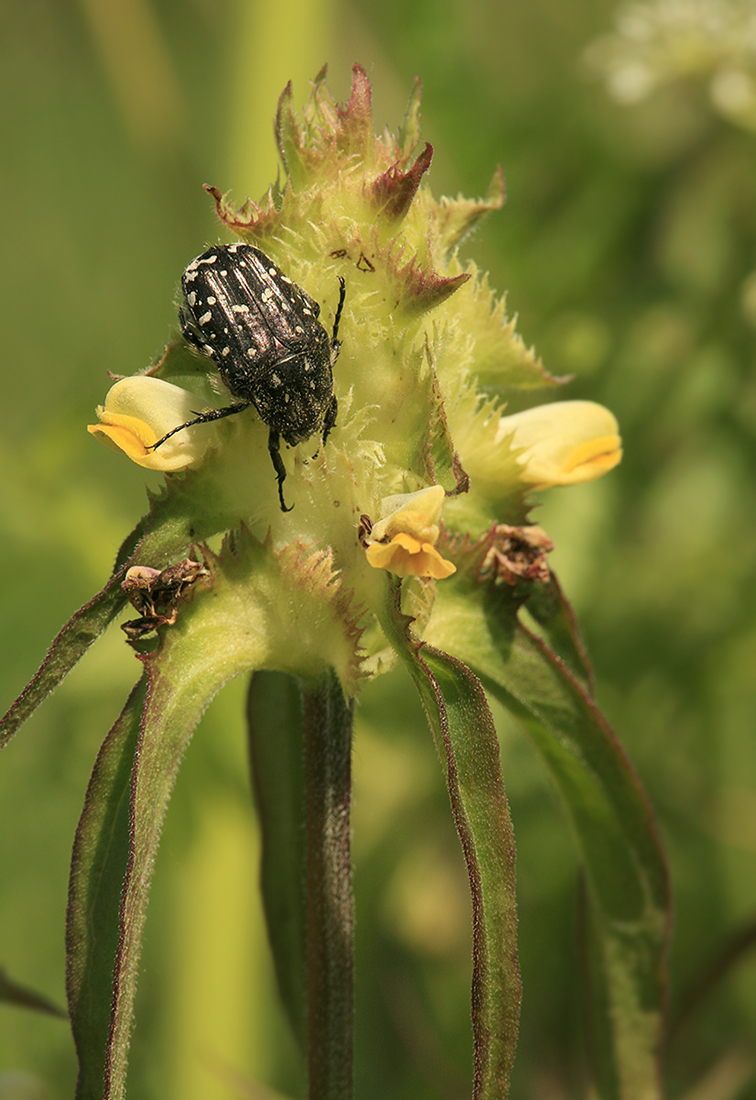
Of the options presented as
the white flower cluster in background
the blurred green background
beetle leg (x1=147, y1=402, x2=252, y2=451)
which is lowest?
the blurred green background

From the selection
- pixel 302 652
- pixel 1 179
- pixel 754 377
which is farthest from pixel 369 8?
pixel 302 652

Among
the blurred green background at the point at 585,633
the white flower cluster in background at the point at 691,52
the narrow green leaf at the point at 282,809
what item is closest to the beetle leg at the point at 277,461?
the narrow green leaf at the point at 282,809

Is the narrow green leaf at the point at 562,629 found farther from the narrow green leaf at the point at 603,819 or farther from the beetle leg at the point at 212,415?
the beetle leg at the point at 212,415

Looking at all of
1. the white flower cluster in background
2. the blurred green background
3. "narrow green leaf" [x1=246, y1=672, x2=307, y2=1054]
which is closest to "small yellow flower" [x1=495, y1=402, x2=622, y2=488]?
"narrow green leaf" [x1=246, y1=672, x2=307, y2=1054]

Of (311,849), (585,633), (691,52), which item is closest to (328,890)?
(311,849)

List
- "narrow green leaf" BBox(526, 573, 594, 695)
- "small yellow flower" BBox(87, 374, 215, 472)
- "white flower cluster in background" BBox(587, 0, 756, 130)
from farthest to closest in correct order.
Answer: "white flower cluster in background" BBox(587, 0, 756, 130) < "narrow green leaf" BBox(526, 573, 594, 695) < "small yellow flower" BBox(87, 374, 215, 472)

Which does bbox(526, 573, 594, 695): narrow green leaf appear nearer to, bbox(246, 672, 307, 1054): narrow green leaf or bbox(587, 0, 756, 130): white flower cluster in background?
bbox(246, 672, 307, 1054): narrow green leaf

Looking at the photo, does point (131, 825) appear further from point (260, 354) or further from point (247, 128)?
point (247, 128)
